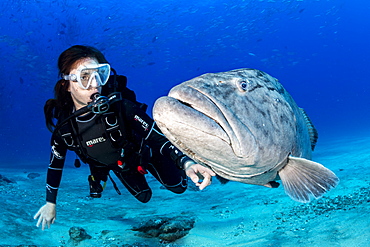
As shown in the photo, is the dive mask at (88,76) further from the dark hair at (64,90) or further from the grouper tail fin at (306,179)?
the grouper tail fin at (306,179)

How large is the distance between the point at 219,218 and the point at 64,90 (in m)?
4.43

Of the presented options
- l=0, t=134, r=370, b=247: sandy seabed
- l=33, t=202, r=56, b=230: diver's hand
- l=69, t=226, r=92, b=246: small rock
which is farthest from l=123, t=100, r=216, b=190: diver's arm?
l=69, t=226, r=92, b=246: small rock

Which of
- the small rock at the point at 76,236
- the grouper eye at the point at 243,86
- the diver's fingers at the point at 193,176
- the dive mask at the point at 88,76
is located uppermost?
the dive mask at the point at 88,76

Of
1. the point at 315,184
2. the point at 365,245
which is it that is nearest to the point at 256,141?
the point at 315,184

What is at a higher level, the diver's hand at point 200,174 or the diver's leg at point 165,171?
the diver's leg at point 165,171

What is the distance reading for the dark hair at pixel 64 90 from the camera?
144 inches

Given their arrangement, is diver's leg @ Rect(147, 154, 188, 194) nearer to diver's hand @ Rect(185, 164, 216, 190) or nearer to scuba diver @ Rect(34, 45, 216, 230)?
scuba diver @ Rect(34, 45, 216, 230)

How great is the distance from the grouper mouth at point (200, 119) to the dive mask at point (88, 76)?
2183 millimetres

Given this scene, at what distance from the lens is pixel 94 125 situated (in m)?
3.54

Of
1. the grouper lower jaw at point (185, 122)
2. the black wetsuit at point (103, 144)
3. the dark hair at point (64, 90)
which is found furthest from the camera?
the dark hair at point (64, 90)

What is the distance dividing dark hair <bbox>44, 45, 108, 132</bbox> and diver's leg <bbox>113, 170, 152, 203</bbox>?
120 cm

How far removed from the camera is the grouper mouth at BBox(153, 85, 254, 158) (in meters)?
1.52

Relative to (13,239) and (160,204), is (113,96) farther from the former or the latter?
(160,204)

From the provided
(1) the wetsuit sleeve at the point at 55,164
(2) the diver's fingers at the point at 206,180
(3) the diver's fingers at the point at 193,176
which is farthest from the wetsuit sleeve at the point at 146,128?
(1) the wetsuit sleeve at the point at 55,164
